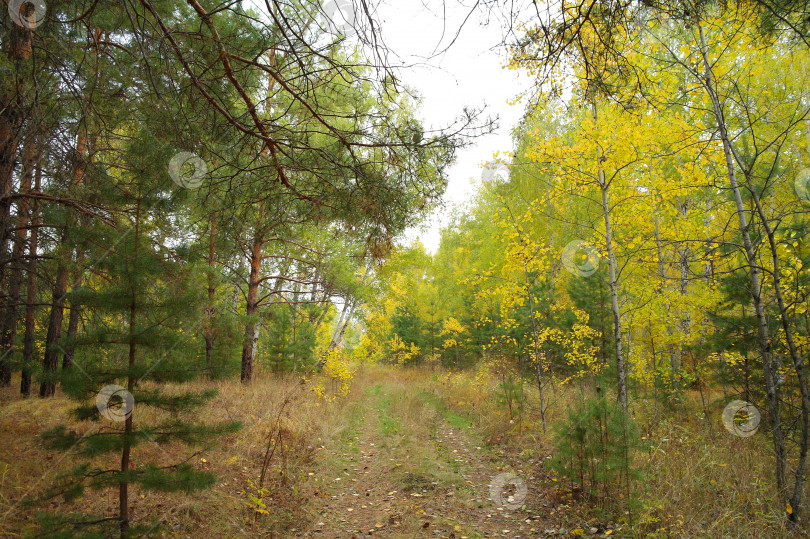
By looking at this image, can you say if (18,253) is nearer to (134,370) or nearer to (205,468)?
(205,468)

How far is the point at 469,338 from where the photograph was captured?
19703mm

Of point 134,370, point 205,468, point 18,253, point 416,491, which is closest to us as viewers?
point 134,370

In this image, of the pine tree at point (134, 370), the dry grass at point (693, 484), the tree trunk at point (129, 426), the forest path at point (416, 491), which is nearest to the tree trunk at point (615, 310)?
the dry grass at point (693, 484)

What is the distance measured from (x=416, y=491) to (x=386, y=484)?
20.4 inches

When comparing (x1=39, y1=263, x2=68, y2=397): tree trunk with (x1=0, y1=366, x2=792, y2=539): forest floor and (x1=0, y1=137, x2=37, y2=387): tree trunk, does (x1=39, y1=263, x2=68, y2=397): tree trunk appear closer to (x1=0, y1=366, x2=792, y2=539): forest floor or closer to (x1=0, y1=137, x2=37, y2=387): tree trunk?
(x1=0, y1=137, x2=37, y2=387): tree trunk

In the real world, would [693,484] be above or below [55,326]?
below

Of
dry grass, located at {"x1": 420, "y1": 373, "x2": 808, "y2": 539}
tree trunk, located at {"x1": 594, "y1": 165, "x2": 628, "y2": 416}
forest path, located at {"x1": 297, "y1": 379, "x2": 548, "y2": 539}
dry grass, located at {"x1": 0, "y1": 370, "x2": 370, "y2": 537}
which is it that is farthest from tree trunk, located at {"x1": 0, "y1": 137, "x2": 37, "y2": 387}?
tree trunk, located at {"x1": 594, "y1": 165, "x2": 628, "y2": 416}

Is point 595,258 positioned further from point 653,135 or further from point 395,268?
point 395,268

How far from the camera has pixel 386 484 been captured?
539 cm

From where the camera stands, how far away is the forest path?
4102mm

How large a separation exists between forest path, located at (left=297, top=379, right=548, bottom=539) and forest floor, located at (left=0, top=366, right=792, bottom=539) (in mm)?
22

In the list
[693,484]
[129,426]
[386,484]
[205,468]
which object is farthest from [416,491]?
[129,426]

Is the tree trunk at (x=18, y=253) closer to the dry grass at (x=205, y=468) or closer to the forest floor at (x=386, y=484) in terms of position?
the dry grass at (x=205, y=468)

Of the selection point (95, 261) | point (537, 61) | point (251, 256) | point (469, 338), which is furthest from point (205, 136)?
point (469, 338)
